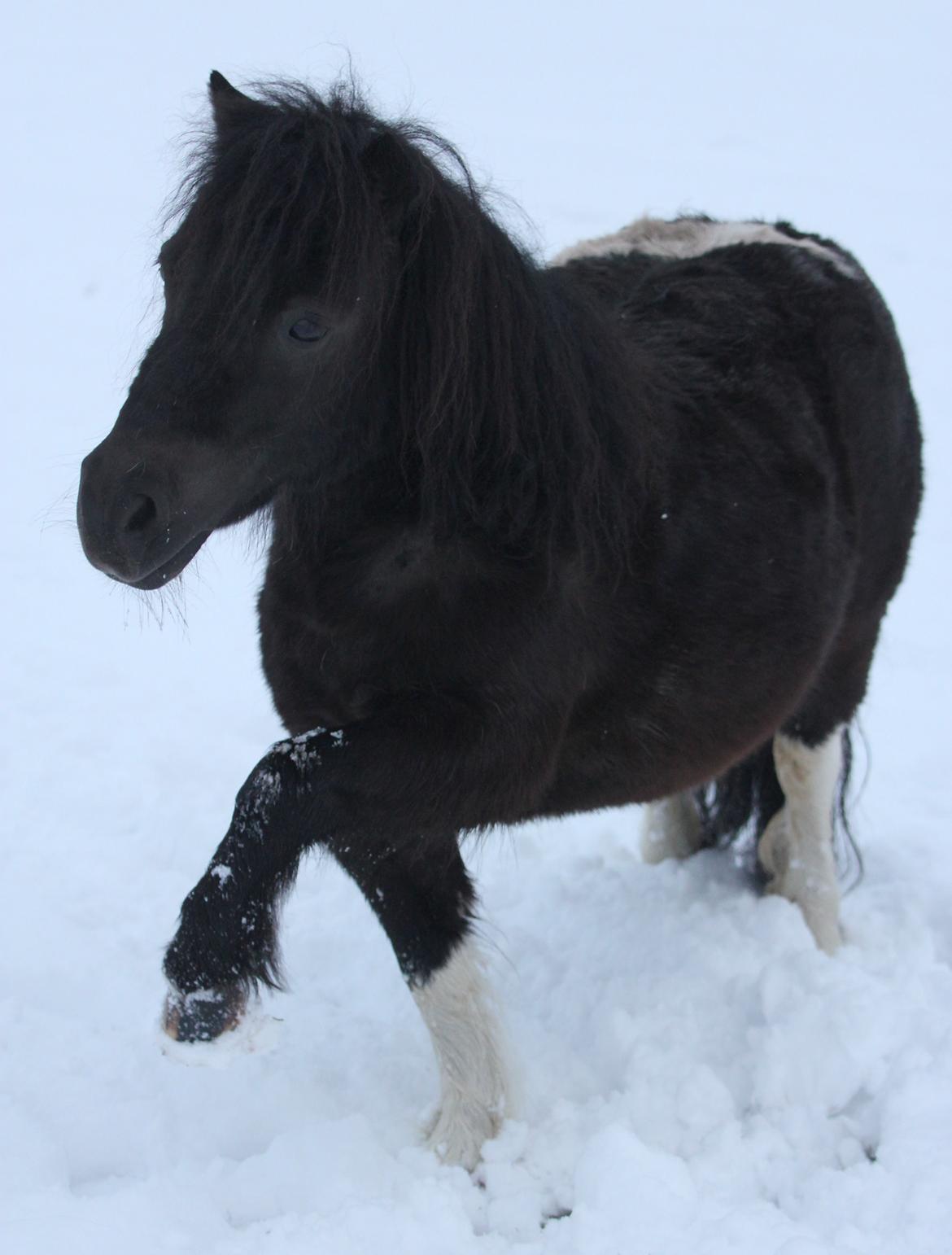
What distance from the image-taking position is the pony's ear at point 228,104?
2.07m

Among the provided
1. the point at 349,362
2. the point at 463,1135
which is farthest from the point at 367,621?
the point at 463,1135

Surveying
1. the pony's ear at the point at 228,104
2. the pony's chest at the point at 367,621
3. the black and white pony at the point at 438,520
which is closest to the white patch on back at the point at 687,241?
the black and white pony at the point at 438,520

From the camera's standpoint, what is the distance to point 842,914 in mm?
3631

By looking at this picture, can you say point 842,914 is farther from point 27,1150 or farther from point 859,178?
point 859,178

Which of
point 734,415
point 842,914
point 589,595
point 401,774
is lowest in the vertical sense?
point 842,914

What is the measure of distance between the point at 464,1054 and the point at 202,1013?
29.3 inches

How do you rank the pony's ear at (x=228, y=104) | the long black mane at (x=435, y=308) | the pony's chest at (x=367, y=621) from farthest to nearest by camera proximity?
the pony's chest at (x=367, y=621) → the pony's ear at (x=228, y=104) → the long black mane at (x=435, y=308)

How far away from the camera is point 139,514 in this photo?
1812 mm

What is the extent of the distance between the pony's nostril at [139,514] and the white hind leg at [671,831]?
234 centimetres

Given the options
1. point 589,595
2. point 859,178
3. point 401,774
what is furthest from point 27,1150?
point 859,178

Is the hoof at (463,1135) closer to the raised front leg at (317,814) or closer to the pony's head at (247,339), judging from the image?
the raised front leg at (317,814)

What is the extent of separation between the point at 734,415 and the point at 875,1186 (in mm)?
1631

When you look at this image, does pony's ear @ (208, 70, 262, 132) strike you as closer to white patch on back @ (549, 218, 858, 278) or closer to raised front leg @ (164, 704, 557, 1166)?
raised front leg @ (164, 704, 557, 1166)

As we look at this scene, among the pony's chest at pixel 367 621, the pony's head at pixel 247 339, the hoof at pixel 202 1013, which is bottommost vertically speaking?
the hoof at pixel 202 1013
